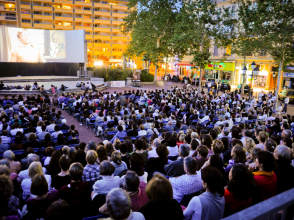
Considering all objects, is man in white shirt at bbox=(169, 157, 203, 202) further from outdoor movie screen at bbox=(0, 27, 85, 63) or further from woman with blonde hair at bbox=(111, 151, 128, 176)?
outdoor movie screen at bbox=(0, 27, 85, 63)

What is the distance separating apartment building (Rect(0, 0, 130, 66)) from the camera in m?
58.7

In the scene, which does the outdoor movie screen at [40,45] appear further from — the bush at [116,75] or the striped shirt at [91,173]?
the striped shirt at [91,173]

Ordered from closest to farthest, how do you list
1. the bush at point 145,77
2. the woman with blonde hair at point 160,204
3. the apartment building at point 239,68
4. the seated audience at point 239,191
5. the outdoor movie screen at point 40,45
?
1. the woman with blonde hair at point 160,204
2. the seated audience at point 239,191
3. the outdoor movie screen at point 40,45
4. the apartment building at point 239,68
5. the bush at point 145,77

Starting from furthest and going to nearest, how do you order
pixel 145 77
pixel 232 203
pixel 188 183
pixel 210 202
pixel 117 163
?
pixel 145 77
pixel 117 163
pixel 188 183
pixel 232 203
pixel 210 202

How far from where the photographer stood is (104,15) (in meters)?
64.9

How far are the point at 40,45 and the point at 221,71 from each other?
91.1 ft

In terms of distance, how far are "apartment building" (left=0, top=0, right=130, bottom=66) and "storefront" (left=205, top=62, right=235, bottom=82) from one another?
29.1 m

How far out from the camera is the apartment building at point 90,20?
193ft

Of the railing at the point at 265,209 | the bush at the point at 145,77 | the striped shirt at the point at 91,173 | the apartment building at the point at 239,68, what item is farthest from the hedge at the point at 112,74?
the railing at the point at 265,209

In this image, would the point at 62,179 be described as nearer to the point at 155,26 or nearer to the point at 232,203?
the point at 232,203

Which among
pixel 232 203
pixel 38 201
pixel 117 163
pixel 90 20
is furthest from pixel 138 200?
pixel 90 20

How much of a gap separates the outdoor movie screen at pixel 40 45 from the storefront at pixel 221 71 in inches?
759

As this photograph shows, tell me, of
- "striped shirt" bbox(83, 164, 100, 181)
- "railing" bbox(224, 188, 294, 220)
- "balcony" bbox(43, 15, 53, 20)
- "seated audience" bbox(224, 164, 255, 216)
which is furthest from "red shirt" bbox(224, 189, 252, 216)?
"balcony" bbox(43, 15, 53, 20)

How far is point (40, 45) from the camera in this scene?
99.2 ft
